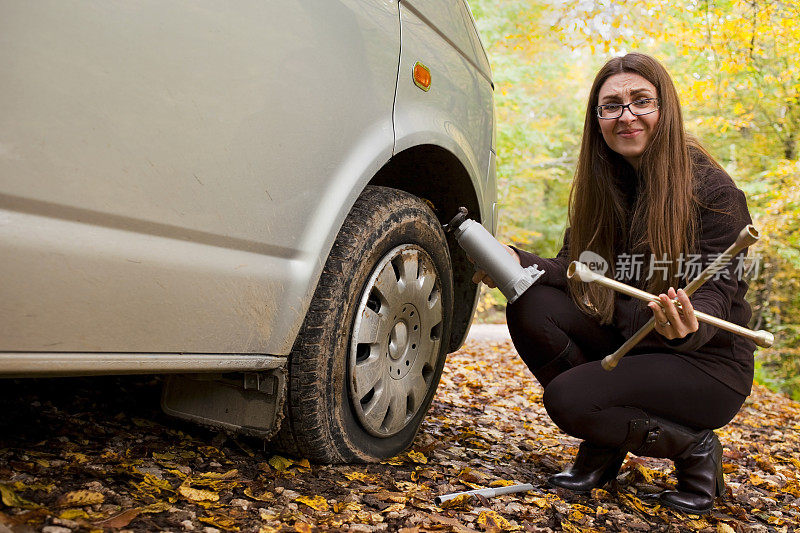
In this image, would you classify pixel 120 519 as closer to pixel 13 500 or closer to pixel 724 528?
pixel 13 500

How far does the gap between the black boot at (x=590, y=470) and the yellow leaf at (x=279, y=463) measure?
0.92m

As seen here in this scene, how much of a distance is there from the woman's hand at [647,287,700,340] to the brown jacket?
21 centimetres

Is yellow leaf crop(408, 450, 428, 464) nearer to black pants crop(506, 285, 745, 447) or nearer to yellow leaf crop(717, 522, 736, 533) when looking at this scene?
black pants crop(506, 285, 745, 447)

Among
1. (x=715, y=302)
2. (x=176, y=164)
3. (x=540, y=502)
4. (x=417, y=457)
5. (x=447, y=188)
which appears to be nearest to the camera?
(x=176, y=164)

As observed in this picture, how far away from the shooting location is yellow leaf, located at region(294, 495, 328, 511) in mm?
1689

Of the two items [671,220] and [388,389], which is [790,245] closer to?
[671,220]

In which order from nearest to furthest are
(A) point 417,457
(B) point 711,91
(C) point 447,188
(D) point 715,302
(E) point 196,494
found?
(E) point 196,494
(D) point 715,302
(A) point 417,457
(C) point 447,188
(B) point 711,91

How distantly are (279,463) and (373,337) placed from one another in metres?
0.46

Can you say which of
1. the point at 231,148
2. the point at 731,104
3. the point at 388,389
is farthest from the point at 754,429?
the point at 731,104

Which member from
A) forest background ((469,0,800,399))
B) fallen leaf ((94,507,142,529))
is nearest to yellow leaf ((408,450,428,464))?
fallen leaf ((94,507,142,529))

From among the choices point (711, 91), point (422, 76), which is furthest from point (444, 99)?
point (711, 91)

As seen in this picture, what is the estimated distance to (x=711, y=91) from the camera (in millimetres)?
8078

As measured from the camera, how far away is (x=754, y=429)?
4152 mm

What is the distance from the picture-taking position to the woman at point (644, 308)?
2.10 meters
